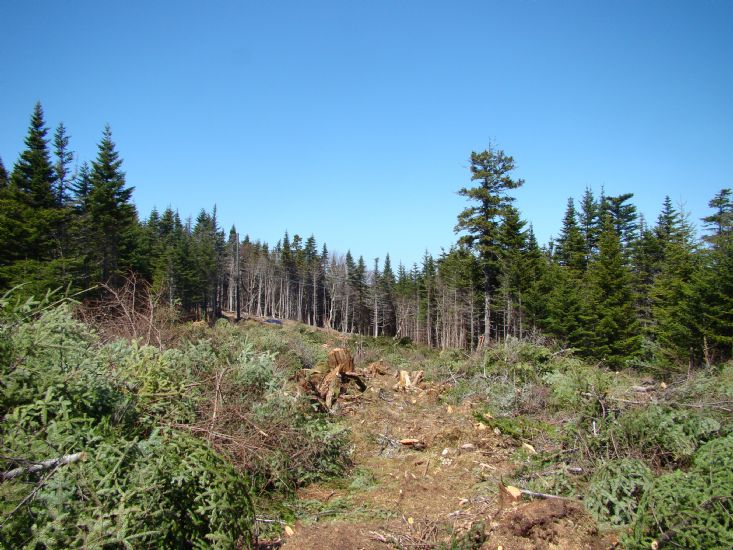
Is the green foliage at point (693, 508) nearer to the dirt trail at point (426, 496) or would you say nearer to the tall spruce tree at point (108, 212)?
the dirt trail at point (426, 496)

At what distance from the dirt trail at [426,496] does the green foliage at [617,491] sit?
24 centimetres

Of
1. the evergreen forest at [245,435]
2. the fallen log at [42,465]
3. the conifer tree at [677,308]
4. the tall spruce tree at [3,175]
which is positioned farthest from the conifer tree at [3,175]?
the conifer tree at [677,308]

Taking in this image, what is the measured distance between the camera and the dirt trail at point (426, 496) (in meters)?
3.91

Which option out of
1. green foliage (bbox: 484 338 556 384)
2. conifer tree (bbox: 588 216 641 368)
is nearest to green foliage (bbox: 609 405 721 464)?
green foliage (bbox: 484 338 556 384)

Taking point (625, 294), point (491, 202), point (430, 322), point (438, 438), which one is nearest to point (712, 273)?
point (625, 294)

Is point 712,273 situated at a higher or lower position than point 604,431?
higher

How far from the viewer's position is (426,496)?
5.48 metres

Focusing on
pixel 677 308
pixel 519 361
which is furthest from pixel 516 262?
pixel 519 361

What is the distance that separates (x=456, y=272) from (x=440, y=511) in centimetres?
3772

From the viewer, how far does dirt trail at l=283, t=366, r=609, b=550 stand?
3906mm

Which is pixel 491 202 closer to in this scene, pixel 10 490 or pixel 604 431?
pixel 604 431

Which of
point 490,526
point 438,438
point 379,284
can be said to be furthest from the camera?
point 379,284

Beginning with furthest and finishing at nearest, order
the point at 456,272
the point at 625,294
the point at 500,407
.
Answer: the point at 456,272 → the point at 625,294 → the point at 500,407

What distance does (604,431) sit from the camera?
17.4 ft
